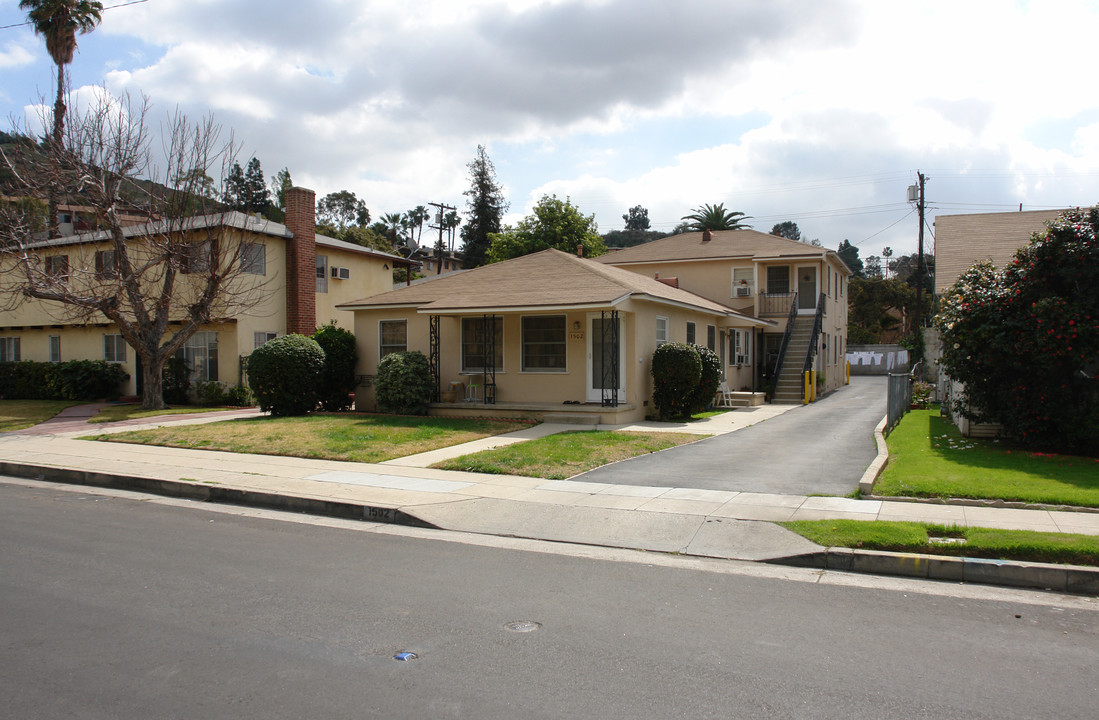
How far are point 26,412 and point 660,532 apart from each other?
2207 centimetres

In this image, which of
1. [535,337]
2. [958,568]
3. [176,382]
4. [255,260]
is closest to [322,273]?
[255,260]

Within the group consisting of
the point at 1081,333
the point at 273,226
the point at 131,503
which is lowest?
the point at 131,503

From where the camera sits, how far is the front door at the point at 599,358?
18.0 meters

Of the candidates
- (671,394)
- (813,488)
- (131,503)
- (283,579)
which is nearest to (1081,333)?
(813,488)

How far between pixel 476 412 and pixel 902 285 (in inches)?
1667

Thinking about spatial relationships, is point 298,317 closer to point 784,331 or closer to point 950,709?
point 784,331

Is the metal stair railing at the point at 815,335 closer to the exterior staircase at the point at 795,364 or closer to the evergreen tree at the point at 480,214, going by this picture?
the exterior staircase at the point at 795,364

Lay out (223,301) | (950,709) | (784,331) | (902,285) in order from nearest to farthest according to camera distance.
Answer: (950,709)
(223,301)
(784,331)
(902,285)

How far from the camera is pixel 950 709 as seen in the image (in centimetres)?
397

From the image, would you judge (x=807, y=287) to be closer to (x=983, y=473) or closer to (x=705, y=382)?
(x=705, y=382)

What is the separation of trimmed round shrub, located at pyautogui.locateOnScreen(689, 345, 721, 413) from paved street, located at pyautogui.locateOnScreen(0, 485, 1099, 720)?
11700 mm

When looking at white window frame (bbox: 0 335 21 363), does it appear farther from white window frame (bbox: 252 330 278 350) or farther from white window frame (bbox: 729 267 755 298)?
white window frame (bbox: 729 267 755 298)

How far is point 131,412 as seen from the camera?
2122cm

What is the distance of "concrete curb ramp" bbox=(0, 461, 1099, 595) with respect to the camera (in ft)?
21.3
